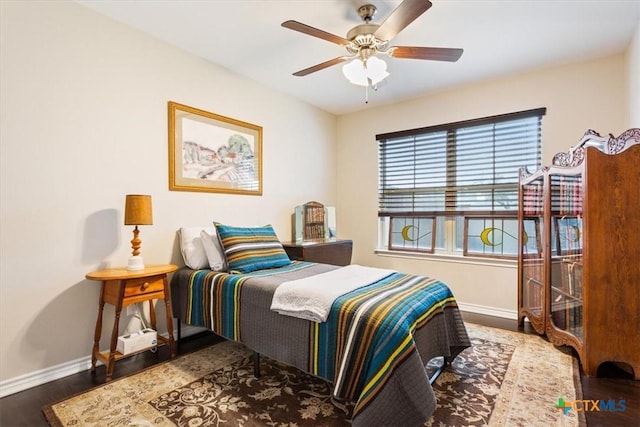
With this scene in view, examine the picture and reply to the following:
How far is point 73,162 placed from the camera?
2209mm

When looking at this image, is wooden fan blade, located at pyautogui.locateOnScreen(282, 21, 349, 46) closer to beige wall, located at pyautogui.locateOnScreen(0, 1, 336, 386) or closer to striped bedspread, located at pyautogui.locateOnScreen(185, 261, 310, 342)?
beige wall, located at pyautogui.locateOnScreen(0, 1, 336, 386)

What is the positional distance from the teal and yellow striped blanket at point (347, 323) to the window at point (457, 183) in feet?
5.55

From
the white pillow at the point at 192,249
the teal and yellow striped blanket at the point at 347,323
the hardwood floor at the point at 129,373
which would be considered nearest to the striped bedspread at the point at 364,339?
the teal and yellow striped blanket at the point at 347,323

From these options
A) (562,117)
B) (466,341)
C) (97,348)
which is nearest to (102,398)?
(97,348)

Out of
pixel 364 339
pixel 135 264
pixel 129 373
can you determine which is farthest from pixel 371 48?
pixel 129 373

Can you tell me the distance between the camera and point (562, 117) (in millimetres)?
3098

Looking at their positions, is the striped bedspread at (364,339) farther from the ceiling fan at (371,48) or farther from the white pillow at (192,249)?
the ceiling fan at (371,48)

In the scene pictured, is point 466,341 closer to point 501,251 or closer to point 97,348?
point 501,251

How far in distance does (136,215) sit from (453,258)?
3210 mm

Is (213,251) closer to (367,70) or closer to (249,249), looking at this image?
(249,249)

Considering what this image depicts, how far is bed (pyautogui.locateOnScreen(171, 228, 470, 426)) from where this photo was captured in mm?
1473

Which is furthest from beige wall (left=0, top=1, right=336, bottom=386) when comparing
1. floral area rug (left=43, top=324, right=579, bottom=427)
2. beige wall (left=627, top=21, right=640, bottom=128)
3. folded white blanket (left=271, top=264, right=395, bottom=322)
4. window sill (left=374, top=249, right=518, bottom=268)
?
beige wall (left=627, top=21, right=640, bottom=128)

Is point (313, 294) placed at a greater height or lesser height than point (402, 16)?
lesser

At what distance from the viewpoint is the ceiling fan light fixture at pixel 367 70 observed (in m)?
2.24
